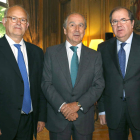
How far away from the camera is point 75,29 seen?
2113 millimetres

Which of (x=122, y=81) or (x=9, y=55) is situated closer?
(x=9, y=55)

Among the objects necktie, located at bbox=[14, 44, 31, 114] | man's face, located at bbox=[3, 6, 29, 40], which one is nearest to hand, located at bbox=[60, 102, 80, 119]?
necktie, located at bbox=[14, 44, 31, 114]

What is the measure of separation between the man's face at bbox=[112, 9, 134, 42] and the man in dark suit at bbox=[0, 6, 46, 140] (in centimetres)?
94

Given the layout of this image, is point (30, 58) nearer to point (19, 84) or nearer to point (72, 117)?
point (19, 84)

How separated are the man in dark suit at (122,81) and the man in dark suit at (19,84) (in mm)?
777

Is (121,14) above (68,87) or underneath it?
above

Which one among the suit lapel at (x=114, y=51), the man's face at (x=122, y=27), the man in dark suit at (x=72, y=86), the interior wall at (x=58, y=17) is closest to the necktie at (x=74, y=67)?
the man in dark suit at (x=72, y=86)

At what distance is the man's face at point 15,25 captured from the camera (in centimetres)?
197

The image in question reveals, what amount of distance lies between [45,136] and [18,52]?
251cm

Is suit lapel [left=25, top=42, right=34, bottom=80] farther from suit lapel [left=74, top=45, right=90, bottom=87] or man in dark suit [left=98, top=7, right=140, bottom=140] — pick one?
man in dark suit [left=98, top=7, right=140, bottom=140]

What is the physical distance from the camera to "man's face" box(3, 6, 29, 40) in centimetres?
197

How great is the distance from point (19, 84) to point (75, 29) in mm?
867

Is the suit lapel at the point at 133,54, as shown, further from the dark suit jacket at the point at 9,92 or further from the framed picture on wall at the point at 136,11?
the framed picture on wall at the point at 136,11

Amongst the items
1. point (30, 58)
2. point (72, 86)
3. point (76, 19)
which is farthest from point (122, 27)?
point (30, 58)
